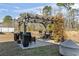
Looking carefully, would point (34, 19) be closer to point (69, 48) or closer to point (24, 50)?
point (24, 50)

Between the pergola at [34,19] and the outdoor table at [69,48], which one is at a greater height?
the pergola at [34,19]

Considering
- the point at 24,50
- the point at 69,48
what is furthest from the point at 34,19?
the point at 69,48

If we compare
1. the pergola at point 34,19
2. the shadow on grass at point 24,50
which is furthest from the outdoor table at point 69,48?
the pergola at point 34,19

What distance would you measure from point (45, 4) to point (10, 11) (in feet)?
1.26

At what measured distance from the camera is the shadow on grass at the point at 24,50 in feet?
7.20

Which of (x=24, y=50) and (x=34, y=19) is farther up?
(x=34, y=19)

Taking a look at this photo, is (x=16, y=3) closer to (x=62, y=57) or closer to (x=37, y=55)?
(x=37, y=55)

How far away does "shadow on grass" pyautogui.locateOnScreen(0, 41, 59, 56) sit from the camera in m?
2.20

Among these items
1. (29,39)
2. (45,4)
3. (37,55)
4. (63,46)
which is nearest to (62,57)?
(63,46)

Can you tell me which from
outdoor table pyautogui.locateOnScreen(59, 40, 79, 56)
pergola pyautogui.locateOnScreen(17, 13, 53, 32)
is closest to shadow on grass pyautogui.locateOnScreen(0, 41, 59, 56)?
outdoor table pyautogui.locateOnScreen(59, 40, 79, 56)

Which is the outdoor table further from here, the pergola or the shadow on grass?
the pergola

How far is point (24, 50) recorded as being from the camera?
7.27 feet

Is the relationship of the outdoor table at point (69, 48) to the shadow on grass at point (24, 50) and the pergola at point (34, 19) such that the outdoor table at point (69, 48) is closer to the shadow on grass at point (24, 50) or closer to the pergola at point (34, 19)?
the shadow on grass at point (24, 50)

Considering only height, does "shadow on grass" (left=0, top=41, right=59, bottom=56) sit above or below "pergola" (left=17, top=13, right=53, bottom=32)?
below
